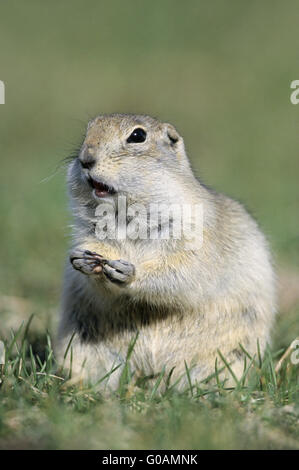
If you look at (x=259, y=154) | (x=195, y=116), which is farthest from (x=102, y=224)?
(x=195, y=116)

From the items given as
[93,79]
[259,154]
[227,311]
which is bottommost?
[227,311]

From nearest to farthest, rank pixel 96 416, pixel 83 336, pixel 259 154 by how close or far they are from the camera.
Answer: pixel 96 416
pixel 83 336
pixel 259 154

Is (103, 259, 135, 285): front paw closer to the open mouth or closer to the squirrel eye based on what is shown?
the open mouth

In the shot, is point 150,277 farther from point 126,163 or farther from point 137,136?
point 137,136

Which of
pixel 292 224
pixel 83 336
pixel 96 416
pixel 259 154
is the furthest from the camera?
pixel 259 154

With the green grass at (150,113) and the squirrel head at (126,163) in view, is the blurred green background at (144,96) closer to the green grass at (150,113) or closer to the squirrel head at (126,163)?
the green grass at (150,113)

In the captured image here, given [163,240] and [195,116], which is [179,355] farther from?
[195,116]
